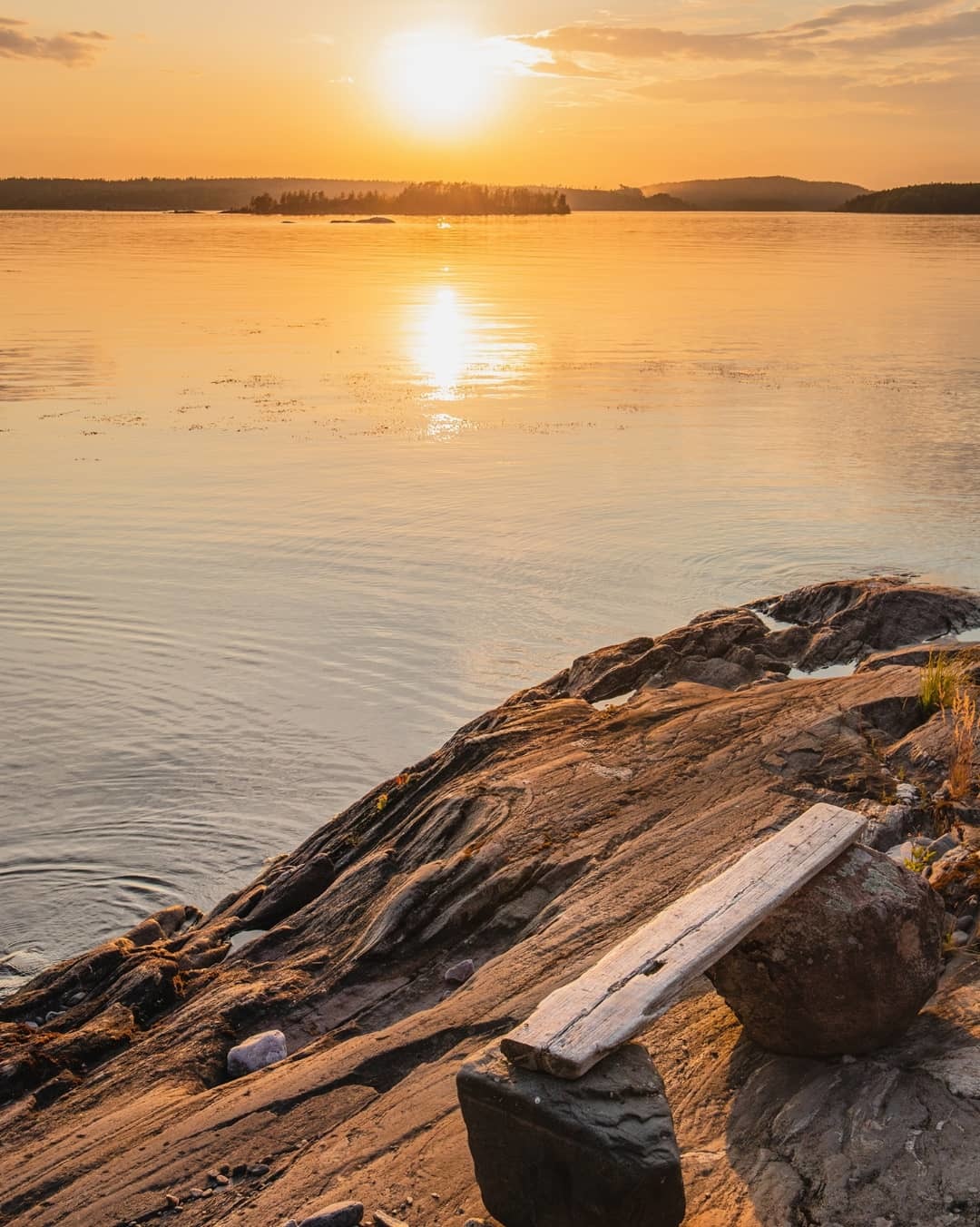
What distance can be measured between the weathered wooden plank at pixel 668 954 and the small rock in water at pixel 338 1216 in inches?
37.1

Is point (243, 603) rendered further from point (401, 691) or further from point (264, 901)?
point (264, 901)

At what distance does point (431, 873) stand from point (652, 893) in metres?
1.39

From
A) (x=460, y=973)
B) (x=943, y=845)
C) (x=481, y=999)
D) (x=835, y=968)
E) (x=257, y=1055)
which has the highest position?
(x=835, y=968)

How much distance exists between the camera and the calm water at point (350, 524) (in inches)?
442

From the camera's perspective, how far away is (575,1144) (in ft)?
13.5

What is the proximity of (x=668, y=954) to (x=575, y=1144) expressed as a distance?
0.80m

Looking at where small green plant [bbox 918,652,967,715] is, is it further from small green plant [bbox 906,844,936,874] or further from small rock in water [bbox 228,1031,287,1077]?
small rock in water [bbox 228,1031,287,1077]

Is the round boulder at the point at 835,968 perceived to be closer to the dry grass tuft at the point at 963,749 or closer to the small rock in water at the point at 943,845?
the small rock in water at the point at 943,845

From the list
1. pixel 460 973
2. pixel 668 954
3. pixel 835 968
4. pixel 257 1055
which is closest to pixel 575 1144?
pixel 668 954

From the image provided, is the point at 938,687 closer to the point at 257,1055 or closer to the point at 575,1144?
the point at 257,1055

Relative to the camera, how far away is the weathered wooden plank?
13.9 feet

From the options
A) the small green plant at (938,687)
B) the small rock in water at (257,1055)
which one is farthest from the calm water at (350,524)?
the small green plant at (938,687)

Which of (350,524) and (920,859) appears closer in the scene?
(920,859)

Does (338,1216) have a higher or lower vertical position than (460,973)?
higher
